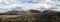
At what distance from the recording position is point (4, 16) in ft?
2.86

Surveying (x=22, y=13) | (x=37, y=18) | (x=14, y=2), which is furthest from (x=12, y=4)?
(x=37, y=18)

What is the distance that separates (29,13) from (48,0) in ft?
0.78

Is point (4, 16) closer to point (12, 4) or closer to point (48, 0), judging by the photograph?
point (12, 4)

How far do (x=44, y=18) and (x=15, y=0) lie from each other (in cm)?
33

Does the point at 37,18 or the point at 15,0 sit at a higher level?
the point at 15,0

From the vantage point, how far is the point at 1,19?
875 millimetres

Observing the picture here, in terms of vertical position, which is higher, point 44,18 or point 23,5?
point 23,5

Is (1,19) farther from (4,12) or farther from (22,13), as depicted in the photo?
(22,13)

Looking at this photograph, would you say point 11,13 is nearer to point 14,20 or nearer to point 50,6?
point 14,20

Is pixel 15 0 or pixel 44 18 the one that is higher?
pixel 15 0

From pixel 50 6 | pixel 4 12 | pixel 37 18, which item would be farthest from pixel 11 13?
pixel 50 6

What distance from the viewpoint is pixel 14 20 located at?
875 mm

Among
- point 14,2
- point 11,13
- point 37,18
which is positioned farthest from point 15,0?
point 37,18

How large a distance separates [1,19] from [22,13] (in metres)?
0.19
